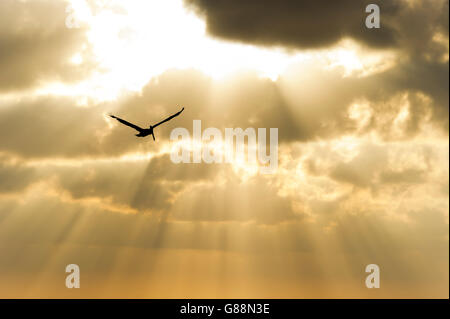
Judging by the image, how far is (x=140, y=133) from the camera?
106375mm
